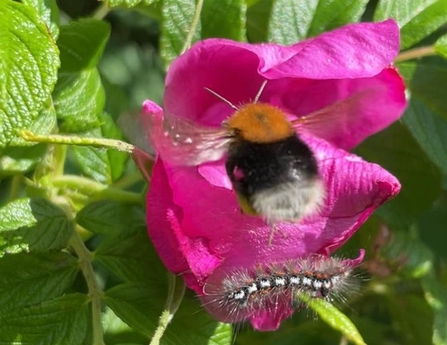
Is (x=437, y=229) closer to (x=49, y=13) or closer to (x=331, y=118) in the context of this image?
(x=331, y=118)

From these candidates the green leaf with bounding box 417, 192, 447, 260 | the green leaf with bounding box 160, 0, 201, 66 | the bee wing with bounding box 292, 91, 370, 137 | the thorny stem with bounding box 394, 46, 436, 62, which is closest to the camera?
the bee wing with bounding box 292, 91, 370, 137

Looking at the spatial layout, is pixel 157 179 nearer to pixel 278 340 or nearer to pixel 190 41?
pixel 190 41

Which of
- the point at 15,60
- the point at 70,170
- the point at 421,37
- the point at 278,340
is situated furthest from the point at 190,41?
the point at 278,340

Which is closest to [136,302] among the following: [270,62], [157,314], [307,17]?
[157,314]

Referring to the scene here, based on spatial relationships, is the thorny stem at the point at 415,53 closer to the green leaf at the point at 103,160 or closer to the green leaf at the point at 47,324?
the green leaf at the point at 103,160

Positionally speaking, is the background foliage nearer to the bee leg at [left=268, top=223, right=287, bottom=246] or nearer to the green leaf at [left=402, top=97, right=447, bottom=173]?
the green leaf at [left=402, top=97, right=447, bottom=173]

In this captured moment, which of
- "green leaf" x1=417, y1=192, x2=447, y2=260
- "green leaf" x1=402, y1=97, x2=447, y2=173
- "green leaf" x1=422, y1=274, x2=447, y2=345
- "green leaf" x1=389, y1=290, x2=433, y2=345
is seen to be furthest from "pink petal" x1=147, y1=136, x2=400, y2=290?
"green leaf" x1=417, y1=192, x2=447, y2=260

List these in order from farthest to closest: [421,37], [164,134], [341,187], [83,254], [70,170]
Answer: [70,170]
[421,37]
[83,254]
[341,187]
[164,134]
